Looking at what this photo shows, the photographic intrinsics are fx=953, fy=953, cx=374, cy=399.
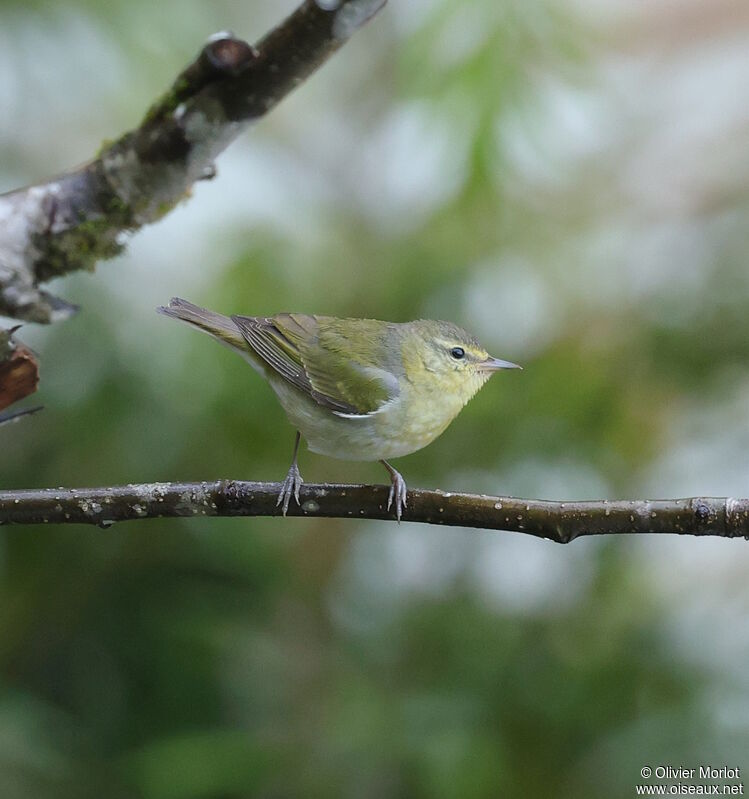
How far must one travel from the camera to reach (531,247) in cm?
342

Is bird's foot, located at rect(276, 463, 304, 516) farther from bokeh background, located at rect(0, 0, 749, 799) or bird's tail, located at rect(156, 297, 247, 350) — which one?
bokeh background, located at rect(0, 0, 749, 799)

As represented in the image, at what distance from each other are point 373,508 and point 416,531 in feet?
4.70

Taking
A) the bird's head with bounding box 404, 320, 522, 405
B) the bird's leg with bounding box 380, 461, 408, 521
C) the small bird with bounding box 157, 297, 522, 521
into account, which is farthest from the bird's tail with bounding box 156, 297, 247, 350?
the bird's leg with bounding box 380, 461, 408, 521

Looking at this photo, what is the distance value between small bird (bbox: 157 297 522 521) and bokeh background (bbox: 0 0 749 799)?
2.32ft

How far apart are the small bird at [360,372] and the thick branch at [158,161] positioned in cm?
26

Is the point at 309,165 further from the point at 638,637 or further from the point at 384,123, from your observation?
the point at 638,637

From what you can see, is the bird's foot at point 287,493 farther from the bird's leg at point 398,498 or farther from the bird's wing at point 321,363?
the bird's wing at point 321,363

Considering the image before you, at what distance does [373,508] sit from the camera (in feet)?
5.81

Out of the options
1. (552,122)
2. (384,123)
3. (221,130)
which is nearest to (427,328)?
(221,130)

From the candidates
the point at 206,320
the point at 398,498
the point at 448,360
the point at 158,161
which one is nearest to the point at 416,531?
the point at 448,360

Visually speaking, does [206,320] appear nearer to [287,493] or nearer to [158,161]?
[158,161]

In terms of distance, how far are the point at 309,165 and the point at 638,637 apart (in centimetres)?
249

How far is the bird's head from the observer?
2309 mm

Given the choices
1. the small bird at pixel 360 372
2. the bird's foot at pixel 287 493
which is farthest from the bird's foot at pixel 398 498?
the small bird at pixel 360 372
